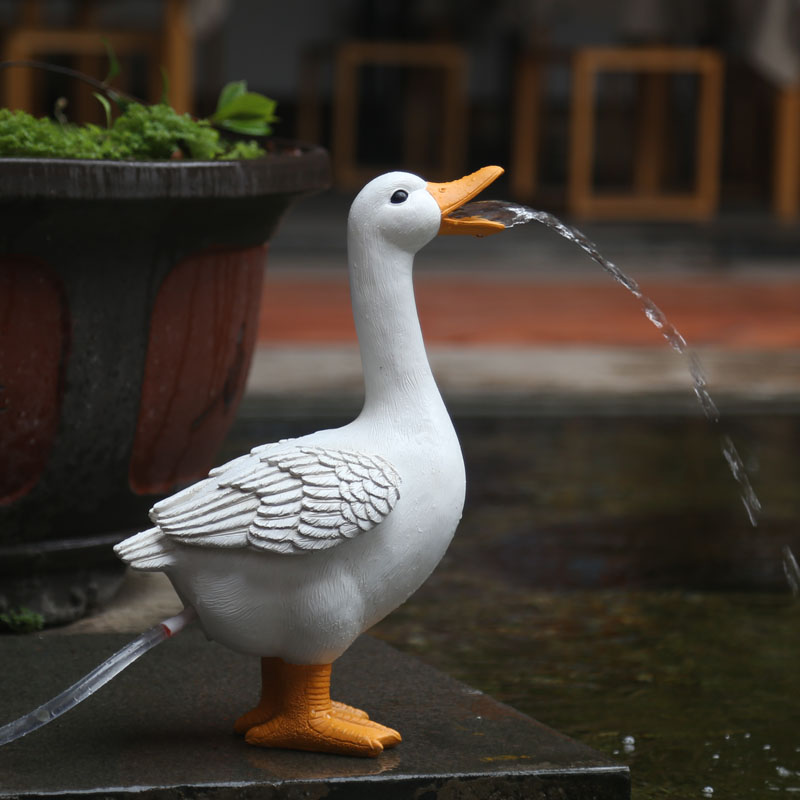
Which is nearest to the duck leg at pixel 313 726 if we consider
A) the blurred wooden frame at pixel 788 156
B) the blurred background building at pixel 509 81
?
the blurred background building at pixel 509 81

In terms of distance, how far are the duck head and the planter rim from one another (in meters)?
0.85

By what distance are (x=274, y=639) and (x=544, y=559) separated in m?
2.03

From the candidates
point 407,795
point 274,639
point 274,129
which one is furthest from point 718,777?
point 274,129

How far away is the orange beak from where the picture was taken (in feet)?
8.83

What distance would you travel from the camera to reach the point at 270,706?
2.74m

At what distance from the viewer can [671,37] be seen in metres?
11.7

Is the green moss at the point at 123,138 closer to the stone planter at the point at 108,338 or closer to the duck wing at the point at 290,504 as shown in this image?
the stone planter at the point at 108,338

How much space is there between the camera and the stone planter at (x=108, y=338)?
3.39 meters

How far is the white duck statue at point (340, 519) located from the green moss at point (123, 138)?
1.10m

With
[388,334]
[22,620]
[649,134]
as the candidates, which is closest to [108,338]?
[22,620]

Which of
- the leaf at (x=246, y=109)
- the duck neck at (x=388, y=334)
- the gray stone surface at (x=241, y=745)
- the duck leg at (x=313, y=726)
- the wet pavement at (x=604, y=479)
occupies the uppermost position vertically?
the leaf at (x=246, y=109)

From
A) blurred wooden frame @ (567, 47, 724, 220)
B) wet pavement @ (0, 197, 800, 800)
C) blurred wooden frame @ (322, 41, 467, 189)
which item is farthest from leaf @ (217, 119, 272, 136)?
blurred wooden frame @ (322, 41, 467, 189)

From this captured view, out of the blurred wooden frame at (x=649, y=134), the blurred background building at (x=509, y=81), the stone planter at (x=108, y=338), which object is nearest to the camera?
the stone planter at (x=108, y=338)

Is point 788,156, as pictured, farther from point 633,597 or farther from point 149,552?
point 149,552
